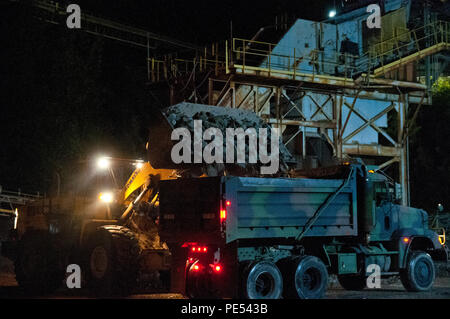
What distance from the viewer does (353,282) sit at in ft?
47.1

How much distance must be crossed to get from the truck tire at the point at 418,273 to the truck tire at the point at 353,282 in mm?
1012

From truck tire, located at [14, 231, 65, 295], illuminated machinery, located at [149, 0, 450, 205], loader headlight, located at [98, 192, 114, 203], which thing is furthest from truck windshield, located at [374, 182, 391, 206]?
illuminated machinery, located at [149, 0, 450, 205]

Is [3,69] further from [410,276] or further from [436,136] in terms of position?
[436,136]

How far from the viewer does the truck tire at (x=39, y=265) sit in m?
14.5

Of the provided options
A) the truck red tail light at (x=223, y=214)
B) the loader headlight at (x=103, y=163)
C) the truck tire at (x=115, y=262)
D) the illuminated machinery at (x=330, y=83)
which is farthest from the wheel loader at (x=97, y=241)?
the illuminated machinery at (x=330, y=83)

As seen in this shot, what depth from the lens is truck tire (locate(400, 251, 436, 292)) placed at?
1430cm

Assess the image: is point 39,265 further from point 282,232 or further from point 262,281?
point 282,232

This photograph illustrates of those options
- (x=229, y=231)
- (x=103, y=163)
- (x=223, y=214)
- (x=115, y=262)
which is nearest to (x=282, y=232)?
(x=229, y=231)

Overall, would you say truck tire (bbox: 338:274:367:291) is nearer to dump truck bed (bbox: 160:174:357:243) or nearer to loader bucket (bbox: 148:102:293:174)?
dump truck bed (bbox: 160:174:357:243)

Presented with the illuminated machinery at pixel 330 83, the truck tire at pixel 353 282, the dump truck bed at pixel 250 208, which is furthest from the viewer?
the illuminated machinery at pixel 330 83

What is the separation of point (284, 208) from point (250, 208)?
2.64 feet

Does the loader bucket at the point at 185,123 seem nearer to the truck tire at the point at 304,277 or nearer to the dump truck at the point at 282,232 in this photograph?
the dump truck at the point at 282,232

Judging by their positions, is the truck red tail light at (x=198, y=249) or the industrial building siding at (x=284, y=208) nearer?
the industrial building siding at (x=284, y=208)
